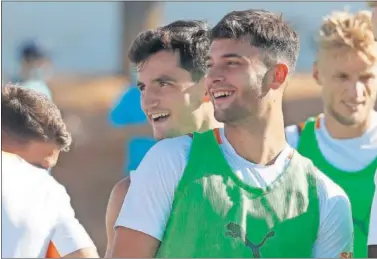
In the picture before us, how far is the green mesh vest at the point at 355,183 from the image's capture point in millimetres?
3912

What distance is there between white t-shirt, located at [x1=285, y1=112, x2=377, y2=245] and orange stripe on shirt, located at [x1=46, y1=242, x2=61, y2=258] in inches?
63.7

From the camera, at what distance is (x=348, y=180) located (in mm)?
4219

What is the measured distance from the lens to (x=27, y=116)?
323 cm

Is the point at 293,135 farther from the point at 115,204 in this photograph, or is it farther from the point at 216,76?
the point at 216,76

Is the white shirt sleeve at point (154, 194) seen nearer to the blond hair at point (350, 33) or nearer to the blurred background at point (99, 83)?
the blond hair at point (350, 33)

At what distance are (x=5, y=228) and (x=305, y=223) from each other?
0.89 m

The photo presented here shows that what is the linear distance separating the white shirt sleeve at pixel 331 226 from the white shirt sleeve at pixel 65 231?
73 cm

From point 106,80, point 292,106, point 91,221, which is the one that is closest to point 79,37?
point 106,80

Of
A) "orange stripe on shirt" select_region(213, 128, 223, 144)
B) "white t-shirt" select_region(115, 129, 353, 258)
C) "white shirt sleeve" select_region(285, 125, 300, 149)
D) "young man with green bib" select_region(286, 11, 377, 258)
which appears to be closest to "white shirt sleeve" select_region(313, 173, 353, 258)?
"white t-shirt" select_region(115, 129, 353, 258)

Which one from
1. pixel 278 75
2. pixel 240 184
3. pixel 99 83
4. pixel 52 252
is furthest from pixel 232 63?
pixel 99 83

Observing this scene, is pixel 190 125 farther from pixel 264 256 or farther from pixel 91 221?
pixel 91 221

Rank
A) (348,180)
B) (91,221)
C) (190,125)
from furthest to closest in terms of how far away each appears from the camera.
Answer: (91,221) < (348,180) < (190,125)

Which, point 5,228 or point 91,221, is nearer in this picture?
point 5,228

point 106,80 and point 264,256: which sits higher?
point 106,80
